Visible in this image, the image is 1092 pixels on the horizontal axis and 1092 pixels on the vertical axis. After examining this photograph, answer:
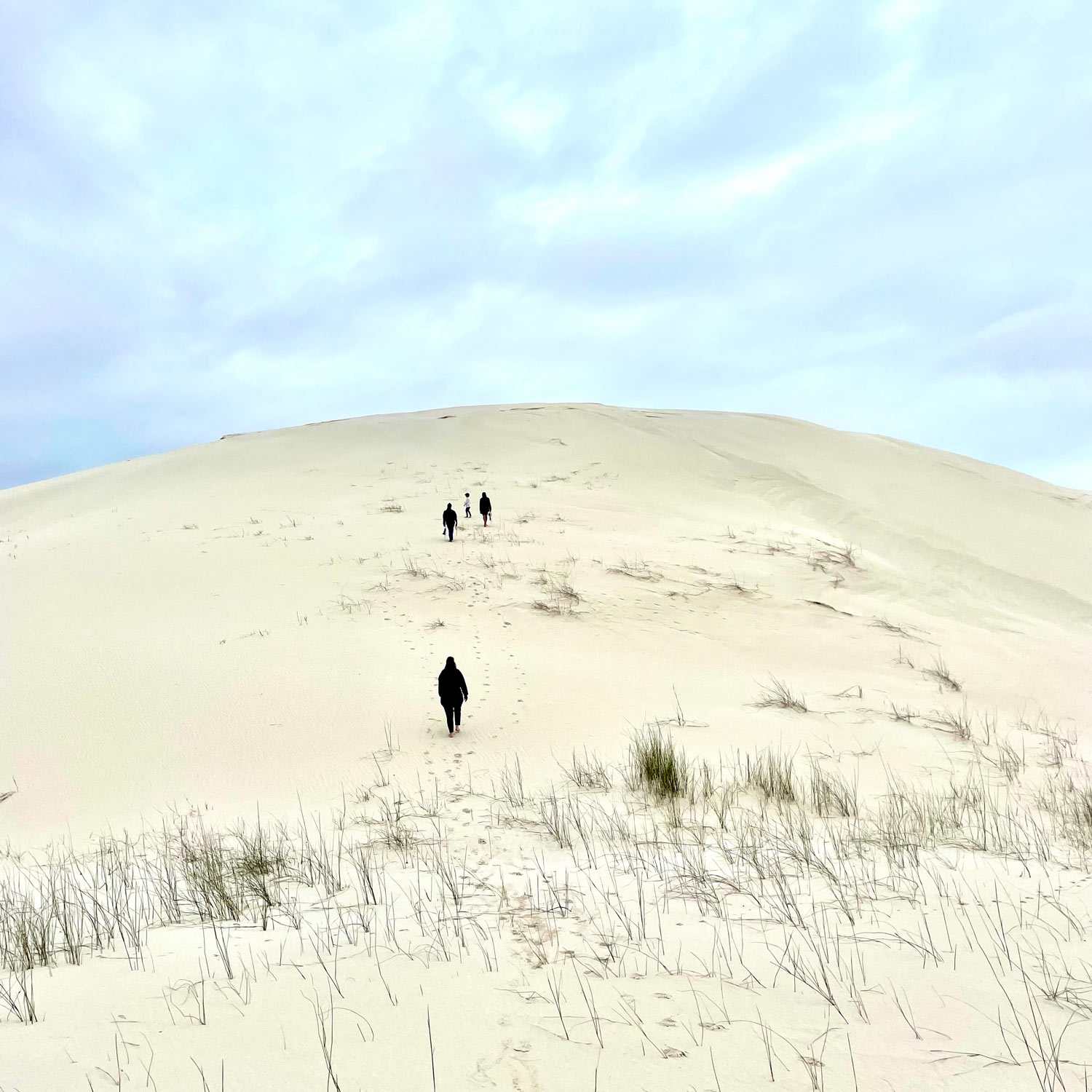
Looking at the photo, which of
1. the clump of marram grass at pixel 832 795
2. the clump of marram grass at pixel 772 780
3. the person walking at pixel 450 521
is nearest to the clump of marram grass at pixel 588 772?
the clump of marram grass at pixel 772 780

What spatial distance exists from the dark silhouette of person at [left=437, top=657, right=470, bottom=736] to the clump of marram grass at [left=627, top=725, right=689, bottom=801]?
1.95 metres

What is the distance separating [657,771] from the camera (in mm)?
5984

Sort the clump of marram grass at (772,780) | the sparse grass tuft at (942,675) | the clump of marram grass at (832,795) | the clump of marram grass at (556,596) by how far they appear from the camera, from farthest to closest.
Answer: the clump of marram grass at (556,596) < the sparse grass tuft at (942,675) < the clump of marram grass at (772,780) < the clump of marram grass at (832,795)

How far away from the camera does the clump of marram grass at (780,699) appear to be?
8273 millimetres

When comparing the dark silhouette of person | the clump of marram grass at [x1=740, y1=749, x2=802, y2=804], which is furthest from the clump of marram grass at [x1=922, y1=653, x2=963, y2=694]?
the dark silhouette of person

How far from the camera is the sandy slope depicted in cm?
243

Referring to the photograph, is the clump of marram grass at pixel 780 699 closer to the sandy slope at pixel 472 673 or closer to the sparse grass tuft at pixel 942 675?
the sandy slope at pixel 472 673

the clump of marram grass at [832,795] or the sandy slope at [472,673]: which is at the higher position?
the sandy slope at [472,673]

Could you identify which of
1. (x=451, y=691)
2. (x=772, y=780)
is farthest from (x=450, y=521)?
(x=772, y=780)

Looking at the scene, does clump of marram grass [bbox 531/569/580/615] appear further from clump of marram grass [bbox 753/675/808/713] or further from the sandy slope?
clump of marram grass [bbox 753/675/808/713]

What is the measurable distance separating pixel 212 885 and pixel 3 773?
14.2ft

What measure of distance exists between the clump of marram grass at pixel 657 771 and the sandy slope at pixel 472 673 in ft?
2.22

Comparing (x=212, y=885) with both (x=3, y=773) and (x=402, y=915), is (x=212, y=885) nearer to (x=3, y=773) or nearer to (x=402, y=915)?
(x=402, y=915)

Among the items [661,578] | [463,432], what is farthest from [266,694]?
[463,432]
